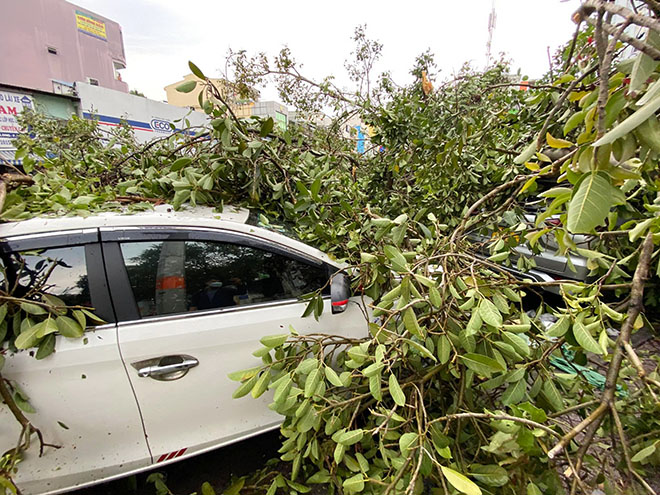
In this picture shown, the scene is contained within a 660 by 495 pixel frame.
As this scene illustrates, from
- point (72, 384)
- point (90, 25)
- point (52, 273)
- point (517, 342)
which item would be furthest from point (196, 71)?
point (90, 25)

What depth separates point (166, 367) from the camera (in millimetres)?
1474

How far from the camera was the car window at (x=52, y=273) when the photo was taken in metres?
1.33

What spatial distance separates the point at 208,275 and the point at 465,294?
53.8 inches

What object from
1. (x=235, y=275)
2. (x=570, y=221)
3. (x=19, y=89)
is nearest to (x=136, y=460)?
(x=235, y=275)

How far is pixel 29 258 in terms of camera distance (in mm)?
1349

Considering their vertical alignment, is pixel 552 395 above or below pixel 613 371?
below

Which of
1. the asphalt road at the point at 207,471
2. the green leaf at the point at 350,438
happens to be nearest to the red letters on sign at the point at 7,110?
the asphalt road at the point at 207,471

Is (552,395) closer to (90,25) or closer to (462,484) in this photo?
(462,484)

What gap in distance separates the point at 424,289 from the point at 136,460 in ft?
5.73

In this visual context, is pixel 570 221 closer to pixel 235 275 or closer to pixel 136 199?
pixel 235 275

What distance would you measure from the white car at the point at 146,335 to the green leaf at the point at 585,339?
1.12m

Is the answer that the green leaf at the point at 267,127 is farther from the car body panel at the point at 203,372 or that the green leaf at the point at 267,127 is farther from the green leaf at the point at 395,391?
the green leaf at the point at 395,391

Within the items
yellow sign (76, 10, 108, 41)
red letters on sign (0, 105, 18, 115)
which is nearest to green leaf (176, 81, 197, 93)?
red letters on sign (0, 105, 18, 115)

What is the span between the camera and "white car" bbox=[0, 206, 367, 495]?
136cm
